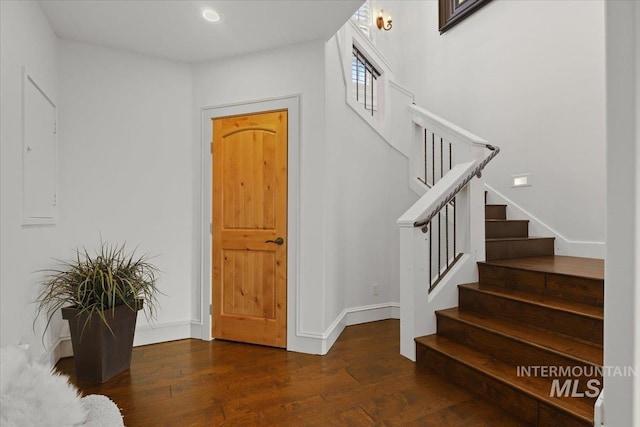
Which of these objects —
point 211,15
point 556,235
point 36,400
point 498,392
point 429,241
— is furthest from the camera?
point 556,235

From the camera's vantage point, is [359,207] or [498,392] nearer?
[498,392]

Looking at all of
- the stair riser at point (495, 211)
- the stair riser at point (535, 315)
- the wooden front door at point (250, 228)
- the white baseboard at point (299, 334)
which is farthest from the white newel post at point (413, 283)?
the stair riser at point (495, 211)

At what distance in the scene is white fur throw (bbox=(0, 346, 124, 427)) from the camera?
0.79 meters

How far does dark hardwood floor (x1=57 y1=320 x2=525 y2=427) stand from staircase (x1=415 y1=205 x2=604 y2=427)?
13 cm

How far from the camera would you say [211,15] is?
246 cm

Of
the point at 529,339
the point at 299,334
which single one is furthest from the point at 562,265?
the point at 299,334

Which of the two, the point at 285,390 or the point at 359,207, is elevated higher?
the point at 359,207

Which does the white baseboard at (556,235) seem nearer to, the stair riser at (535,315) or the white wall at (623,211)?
the stair riser at (535,315)

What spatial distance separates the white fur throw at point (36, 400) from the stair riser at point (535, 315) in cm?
228

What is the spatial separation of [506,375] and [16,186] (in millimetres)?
2983

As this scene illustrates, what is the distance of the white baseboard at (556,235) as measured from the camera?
3.12m

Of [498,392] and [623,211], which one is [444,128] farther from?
[498,392]

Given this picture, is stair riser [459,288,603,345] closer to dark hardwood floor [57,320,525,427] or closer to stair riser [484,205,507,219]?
dark hardwood floor [57,320,525,427]

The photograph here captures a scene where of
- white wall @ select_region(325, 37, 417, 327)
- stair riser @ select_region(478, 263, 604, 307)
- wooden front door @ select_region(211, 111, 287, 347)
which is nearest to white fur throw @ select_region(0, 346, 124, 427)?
wooden front door @ select_region(211, 111, 287, 347)
